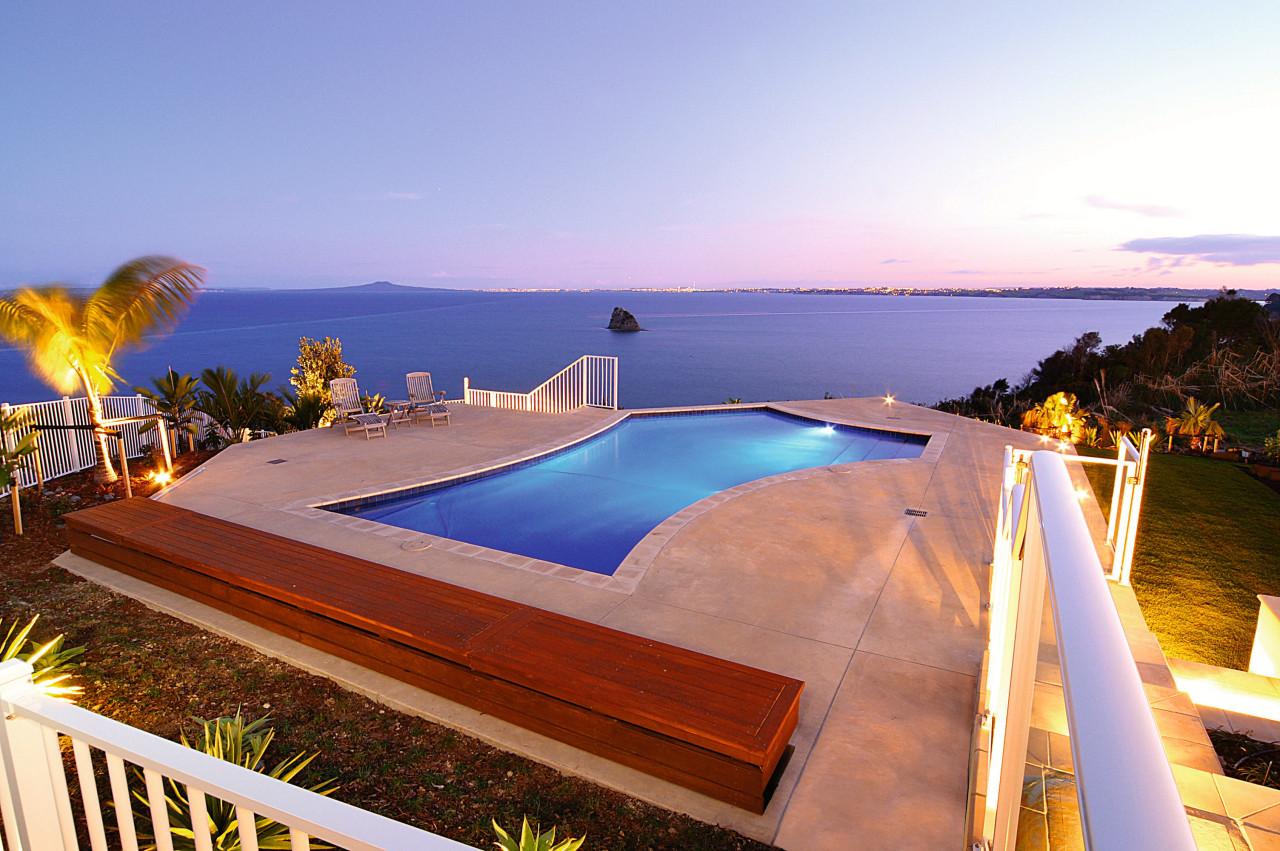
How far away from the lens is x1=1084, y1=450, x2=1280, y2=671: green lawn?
15.1 ft

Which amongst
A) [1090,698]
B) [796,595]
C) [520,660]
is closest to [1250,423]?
[796,595]

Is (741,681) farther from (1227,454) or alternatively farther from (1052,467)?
(1227,454)

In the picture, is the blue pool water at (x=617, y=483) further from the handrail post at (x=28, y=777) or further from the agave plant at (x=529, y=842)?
the handrail post at (x=28, y=777)

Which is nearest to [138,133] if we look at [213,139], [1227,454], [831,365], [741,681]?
[213,139]

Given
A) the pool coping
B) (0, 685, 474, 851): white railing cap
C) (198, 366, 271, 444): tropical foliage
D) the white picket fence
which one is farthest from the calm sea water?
(0, 685, 474, 851): white railing cap

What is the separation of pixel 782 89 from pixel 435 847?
55.1ft

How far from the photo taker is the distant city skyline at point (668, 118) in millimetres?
12156

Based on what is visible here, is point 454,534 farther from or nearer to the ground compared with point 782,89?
nearer to the ground

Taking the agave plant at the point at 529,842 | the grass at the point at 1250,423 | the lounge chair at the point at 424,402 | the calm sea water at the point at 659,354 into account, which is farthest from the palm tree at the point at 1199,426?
the calm sea water at the point at 659,354

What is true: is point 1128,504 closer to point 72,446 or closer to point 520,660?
point 520,660

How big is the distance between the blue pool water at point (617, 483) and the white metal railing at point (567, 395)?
2.89 feet

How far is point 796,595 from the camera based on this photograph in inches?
191

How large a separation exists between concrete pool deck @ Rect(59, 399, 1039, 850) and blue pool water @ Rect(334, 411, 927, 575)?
56 cm

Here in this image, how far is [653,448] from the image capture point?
10.3 meters
